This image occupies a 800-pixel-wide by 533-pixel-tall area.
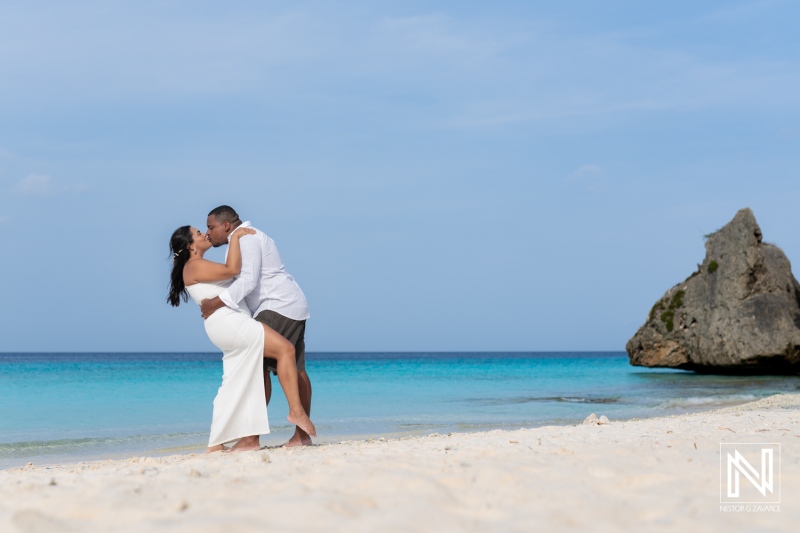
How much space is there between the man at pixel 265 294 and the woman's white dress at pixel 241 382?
5.1 inches

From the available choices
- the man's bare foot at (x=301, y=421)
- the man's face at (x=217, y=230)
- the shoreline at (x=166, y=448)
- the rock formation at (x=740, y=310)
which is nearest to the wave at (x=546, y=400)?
the shoreline at (x=166, y=448)

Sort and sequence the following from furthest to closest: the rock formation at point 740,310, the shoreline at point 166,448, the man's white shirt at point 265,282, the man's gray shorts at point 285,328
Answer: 1. the rock formation at point 740,310
2. the shoreline at point 166,448
3. the man's gray shorts at point 285,328
4. the man's white shirt at point 265,282

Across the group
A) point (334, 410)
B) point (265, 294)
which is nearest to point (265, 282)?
point (265, 294)

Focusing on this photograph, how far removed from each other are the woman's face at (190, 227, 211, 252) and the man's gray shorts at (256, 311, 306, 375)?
776 millimetres

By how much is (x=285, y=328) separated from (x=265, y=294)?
34 cm

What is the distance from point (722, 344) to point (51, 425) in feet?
64.0

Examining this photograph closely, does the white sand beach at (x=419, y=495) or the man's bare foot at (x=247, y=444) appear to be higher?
the white sand beach at (x=419, y=495)

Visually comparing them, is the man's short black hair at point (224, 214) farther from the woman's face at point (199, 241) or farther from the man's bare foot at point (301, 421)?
the man's bare foot at point (301, 421)

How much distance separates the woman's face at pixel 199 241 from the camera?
22.1 ft

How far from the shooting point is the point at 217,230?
673cm

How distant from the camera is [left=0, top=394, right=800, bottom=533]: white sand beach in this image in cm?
315

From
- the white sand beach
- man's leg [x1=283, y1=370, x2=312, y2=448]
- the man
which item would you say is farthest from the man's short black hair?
the white sand beach

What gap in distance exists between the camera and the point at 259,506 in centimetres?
333

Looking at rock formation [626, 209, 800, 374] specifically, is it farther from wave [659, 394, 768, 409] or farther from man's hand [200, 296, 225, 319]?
man's hand [200, 296, 225, 319]
